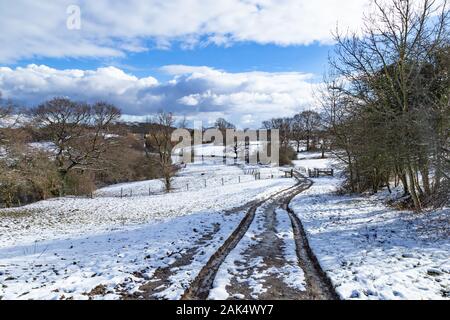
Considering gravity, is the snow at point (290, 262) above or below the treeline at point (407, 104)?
below

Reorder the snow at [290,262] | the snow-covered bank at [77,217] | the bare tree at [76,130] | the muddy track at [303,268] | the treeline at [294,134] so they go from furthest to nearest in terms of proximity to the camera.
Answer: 1. the treeline at [294,134]
2. the bare tree at [76,130]
3. the snow-covered bank at [77,217]
4. the snow at [290,262]
5. the muddy track at [303,268]

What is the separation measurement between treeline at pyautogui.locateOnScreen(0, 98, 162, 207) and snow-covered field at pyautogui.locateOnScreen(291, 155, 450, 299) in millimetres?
27735

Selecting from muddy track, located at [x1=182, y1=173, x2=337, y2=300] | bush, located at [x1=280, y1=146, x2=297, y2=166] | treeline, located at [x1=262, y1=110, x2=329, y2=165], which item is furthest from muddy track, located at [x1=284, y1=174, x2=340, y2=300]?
treeline, located at [x1=262, y1=110, x2=329, y2=165]

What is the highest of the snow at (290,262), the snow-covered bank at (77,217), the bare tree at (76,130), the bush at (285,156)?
the bare tree at (76,130)

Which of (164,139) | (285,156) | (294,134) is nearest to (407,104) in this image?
(164,139)

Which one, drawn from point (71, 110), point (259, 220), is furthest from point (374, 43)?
point (71, 110)

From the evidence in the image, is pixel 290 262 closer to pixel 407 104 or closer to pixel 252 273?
pixel 252 273

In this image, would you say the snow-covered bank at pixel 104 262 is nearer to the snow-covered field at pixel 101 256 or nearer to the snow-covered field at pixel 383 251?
the snow-covered field at pixel 101 256

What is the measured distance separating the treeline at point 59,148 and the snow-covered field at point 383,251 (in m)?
A: 27.7

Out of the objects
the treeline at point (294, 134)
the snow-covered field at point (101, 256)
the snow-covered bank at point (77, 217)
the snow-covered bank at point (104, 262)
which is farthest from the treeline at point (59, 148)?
the treeline at point (294, 134)

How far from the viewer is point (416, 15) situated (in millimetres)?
16281

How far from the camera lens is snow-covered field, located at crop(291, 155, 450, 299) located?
749cm

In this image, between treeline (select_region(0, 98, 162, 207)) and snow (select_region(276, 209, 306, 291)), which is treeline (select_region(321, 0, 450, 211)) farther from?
treeline (select_region(0, 98, 162, 207))

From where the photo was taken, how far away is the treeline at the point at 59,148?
33094mm
